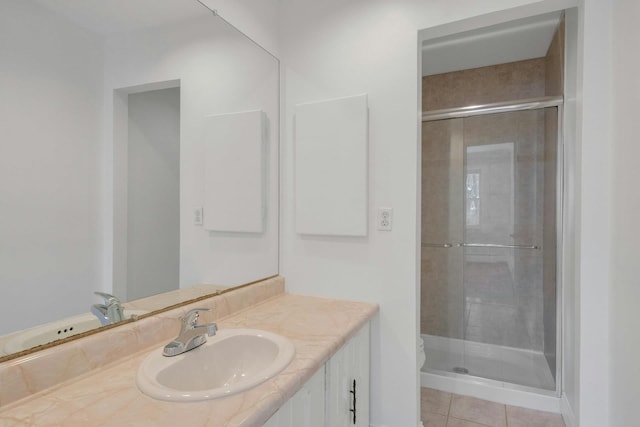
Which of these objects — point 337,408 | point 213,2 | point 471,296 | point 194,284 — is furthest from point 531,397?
point 213,2

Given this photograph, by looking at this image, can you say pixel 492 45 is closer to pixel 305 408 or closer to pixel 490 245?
pixel 490 245

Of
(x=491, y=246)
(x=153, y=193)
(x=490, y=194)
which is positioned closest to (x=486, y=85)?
(x=490, y=194)

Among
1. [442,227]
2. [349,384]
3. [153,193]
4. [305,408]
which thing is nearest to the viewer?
[305,408]

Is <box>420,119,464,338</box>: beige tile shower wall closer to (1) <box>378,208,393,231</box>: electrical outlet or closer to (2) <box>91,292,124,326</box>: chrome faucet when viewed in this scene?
(1) <box>378,208,393,231</box>: electrical outlet

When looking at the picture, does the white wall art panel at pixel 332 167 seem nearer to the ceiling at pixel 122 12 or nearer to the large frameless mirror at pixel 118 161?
the large frameless mirror at pixel 118 161

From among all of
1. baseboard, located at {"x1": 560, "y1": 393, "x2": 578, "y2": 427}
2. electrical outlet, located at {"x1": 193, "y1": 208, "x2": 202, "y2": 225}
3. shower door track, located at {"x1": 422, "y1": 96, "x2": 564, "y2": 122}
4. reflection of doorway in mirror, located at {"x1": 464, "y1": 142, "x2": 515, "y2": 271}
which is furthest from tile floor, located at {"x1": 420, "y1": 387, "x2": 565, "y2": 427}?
shower door track, located at {"x1": 422, "y1": 96, "x2": 564, "y2": 122}

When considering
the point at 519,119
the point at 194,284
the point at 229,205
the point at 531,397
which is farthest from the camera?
the point at 519,119

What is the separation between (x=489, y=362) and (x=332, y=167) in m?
2.06

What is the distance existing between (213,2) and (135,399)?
1.58 m

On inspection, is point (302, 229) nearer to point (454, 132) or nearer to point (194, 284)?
point (194, 284)

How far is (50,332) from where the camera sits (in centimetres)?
94

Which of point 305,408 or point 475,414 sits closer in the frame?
point 305,408

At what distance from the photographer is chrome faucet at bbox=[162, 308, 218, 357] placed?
107 centimetres

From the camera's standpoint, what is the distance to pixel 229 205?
167cm
